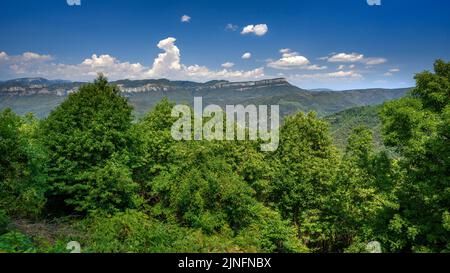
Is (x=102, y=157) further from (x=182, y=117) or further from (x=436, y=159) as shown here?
(x=436, y=159)

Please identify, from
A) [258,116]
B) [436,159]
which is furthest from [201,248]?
[258,116]

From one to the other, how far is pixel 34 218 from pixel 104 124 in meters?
6.98

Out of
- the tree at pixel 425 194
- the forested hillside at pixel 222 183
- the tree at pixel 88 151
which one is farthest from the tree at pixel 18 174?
the tree at pixel 425 194

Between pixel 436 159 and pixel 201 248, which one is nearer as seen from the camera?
pixel 201 248

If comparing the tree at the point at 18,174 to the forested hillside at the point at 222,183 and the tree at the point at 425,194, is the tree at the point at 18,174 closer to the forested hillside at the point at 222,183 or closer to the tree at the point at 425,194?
the forested hillside at the point at 222,183

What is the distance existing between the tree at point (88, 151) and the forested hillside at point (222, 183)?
0.09 m

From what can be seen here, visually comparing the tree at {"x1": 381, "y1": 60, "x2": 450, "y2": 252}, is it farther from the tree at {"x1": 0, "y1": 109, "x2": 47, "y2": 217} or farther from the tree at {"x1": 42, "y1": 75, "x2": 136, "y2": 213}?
the tree at {"x1": 0, "y1": 109, "x2": 47, "y2": 217}

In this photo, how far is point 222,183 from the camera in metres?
19.9

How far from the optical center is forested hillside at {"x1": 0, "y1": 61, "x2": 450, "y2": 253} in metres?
13.1

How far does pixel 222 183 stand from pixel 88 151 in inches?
352

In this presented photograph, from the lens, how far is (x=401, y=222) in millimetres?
13625

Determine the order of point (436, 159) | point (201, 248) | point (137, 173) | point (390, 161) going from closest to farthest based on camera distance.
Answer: point (201, 248)
point (436, 159)
point (390, 161)
point (137, 173)

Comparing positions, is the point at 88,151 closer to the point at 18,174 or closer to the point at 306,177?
the point at 18,174
